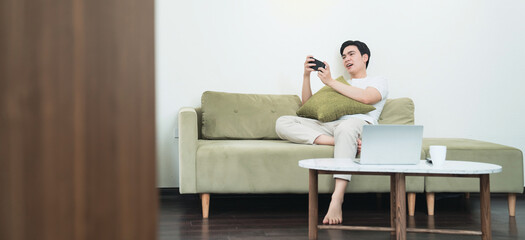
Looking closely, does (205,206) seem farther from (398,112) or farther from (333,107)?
(398,112)

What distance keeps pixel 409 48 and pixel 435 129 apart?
0.64 metres

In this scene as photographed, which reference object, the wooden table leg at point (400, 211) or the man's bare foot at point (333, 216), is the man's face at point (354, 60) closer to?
the man's bare foot at point (333, 216)

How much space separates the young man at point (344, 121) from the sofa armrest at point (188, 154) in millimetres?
620

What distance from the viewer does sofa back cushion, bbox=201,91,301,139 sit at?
3232 millimetres

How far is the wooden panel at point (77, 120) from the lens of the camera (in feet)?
0.81

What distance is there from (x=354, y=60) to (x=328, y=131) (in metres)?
0.64

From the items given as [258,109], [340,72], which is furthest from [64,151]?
[340,72]

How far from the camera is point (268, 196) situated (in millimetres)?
3443

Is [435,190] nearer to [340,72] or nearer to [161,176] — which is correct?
[340,72]

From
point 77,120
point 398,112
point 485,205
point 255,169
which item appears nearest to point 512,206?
point 398,112

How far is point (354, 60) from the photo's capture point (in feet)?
10.9

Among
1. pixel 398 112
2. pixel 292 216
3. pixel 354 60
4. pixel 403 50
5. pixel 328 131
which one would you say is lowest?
pixel 292 216

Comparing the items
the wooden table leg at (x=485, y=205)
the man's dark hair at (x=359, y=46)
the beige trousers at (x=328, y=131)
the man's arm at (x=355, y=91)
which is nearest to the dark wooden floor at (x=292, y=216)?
the wooden table leg at (x=485, y=205)

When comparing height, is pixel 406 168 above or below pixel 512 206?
above
